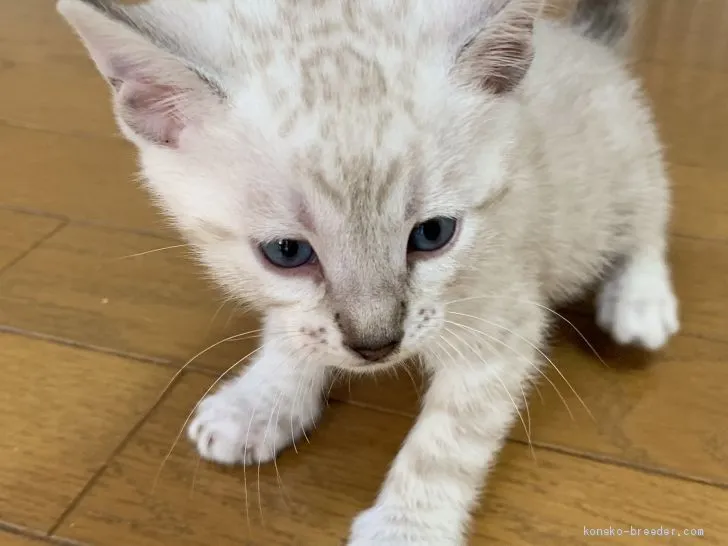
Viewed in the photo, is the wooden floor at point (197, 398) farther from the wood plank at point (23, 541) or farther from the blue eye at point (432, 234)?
the blue eye at point (432, 234)

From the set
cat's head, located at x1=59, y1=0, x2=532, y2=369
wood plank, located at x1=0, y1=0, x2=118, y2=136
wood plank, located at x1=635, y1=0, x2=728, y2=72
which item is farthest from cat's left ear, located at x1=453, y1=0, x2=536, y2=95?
wood plank, located at x1=635, y1=0, x2=728, y2=72

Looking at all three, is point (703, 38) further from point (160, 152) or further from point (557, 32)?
point (160, 152)

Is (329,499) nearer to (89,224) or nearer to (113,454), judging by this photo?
(113,454)

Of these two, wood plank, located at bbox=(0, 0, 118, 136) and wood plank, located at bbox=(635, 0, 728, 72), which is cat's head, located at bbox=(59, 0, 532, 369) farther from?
wood plank, located at bbox=(635, 0, 728, 72)

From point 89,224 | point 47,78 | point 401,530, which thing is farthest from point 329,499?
point 47,78

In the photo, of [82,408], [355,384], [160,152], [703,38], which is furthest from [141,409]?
[703,38]
